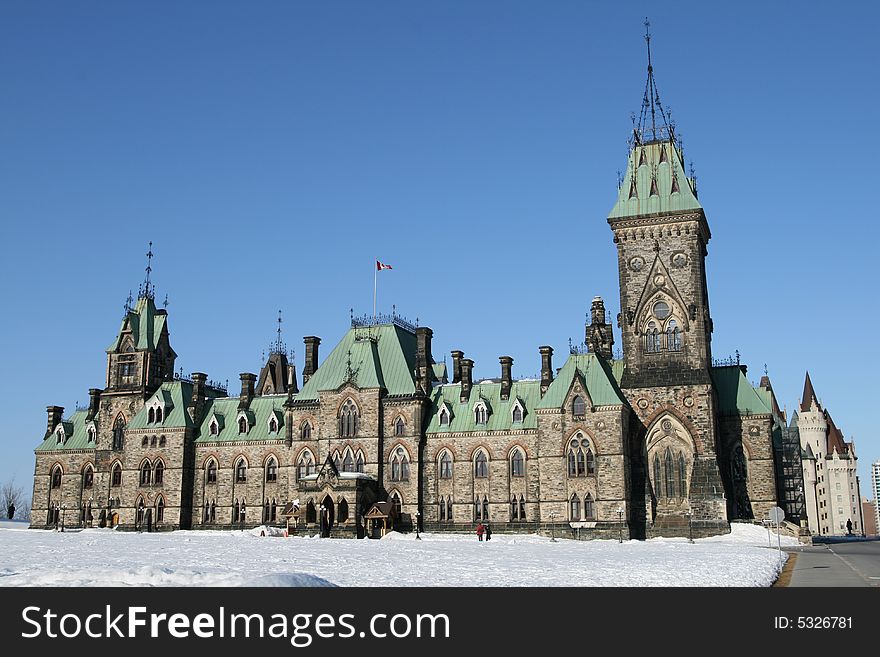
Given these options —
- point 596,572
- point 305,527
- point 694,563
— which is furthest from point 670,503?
point 596,572

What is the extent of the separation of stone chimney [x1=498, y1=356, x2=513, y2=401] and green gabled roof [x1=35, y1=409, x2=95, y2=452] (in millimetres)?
37917

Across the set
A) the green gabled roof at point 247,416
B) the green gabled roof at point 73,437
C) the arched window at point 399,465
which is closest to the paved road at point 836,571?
the arched window at point 399,465

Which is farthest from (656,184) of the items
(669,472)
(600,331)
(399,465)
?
(399,465)

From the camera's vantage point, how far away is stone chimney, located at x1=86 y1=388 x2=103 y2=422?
83.9 m

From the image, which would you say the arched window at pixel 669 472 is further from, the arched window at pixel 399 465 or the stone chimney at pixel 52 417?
the stone chimney at pixel 52 417

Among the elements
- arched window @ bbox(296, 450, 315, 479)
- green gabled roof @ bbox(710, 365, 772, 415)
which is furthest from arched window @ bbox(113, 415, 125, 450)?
green gabled roof @ bbox(710, 365, 772, 415)

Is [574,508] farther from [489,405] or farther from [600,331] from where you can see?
[600,331]

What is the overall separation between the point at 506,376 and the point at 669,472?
46.8 feet

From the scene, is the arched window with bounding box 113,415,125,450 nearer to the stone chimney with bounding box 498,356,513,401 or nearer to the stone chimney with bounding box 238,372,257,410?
the stone chimney with bounding box 238,372,257,410

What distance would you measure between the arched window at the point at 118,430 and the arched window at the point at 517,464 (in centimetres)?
3565

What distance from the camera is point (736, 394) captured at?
6869cm
